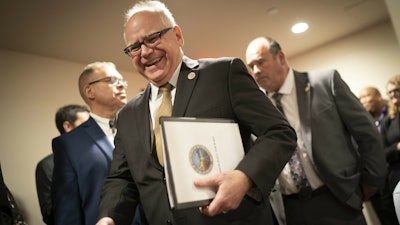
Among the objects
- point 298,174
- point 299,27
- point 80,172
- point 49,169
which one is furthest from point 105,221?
point 299,27

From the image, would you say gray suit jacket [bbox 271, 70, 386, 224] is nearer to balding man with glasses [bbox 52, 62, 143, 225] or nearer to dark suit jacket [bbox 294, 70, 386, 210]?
dark suit jacket [bbox 294, 70, 386, 210]

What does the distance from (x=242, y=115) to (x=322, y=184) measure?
3.84ft

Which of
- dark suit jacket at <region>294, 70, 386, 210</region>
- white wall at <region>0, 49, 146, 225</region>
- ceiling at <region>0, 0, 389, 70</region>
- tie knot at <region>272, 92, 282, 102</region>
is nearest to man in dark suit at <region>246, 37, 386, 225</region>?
dark suit jacket at <region>294, 70, 386, 210</region>

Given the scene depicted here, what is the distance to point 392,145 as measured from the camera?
11.0ft

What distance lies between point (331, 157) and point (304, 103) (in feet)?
1.25

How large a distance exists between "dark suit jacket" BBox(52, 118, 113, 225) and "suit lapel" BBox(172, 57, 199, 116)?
102 centimetres

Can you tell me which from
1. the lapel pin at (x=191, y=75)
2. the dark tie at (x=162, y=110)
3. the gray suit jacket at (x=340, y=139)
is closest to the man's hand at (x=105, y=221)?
the dark tie at (x=162, y=110)

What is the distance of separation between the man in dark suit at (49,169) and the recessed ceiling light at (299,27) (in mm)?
3008

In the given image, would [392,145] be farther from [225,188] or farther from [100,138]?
[225,188]

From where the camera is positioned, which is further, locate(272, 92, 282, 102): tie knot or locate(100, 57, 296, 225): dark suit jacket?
locate(272, 92, 282, 102): tie knot

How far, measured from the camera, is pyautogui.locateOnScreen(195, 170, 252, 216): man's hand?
881 millimetres

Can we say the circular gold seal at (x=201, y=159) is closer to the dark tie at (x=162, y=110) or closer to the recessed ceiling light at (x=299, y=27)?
the dark tie at (x=162, y=110)

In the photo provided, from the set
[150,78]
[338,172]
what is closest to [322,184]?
[338,172]

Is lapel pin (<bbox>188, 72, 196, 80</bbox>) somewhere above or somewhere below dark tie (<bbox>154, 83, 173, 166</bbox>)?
above
